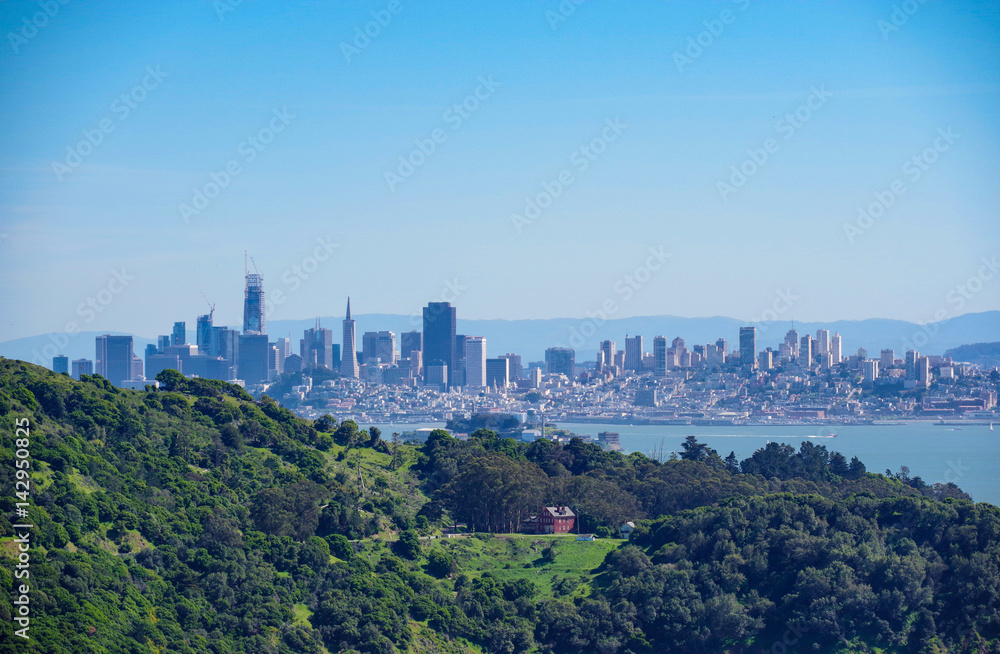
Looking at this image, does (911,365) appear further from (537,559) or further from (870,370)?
(537,559)

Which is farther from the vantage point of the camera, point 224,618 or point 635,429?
point 635,429

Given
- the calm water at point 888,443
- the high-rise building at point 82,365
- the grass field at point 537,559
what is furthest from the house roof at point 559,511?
the high-rise building at point 82,365

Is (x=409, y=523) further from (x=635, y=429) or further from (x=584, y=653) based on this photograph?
(x=635, y=429)

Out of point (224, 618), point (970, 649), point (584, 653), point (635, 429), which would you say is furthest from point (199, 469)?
point (635, 429)

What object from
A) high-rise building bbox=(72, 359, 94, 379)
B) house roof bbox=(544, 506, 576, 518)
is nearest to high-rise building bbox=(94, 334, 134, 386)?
high-rise building bbox=(72, 359, 94, 379)

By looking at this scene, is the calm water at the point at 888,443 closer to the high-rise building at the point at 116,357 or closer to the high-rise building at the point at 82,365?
the high-rise building at the point at 82,365

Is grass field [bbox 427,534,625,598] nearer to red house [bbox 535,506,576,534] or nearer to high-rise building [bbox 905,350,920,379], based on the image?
red house [bbox 535,506,576,534]

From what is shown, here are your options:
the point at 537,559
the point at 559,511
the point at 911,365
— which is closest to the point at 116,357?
the point at 911,365
